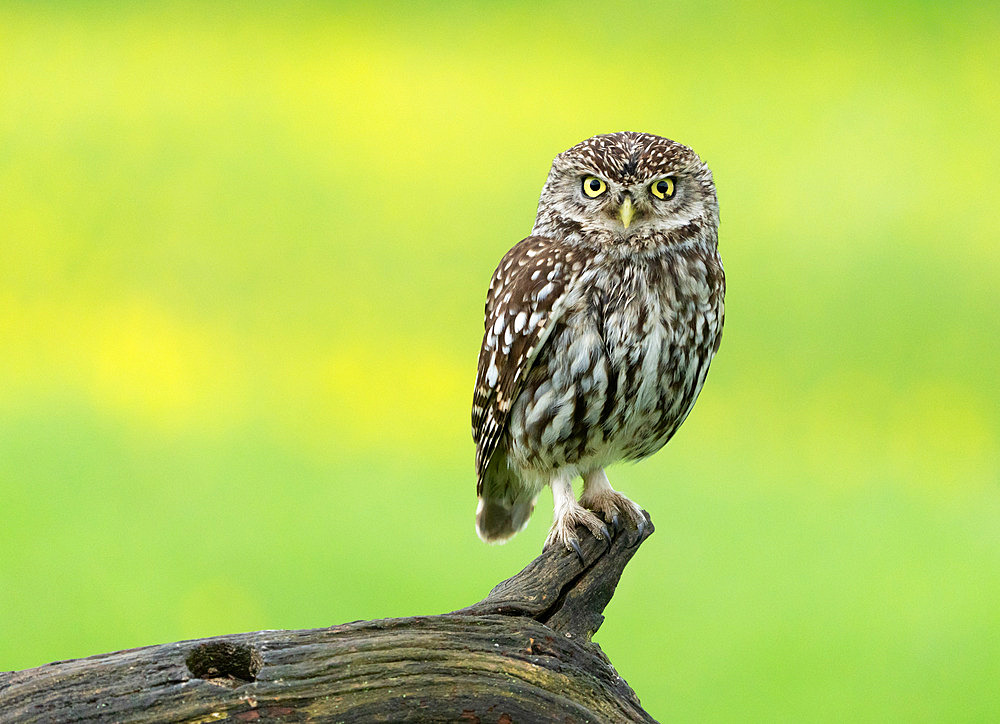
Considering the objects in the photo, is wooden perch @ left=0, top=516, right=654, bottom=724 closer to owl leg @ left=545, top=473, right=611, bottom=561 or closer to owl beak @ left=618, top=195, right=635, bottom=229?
owl leg @ left=545, top=473, right=611, bottom=561

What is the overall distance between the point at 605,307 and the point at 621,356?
0.39 ft

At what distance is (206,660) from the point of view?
180 centimetres

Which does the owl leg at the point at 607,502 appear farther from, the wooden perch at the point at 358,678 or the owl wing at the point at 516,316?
the wooden perch at the point at 358,678

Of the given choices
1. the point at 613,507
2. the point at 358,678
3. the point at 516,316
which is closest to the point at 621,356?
the point at 516,316

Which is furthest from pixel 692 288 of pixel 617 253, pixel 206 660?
pixel 206 660

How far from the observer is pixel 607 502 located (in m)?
2.69

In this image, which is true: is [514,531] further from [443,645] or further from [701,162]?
[701,162]

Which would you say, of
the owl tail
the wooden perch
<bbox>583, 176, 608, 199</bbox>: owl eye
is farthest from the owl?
the wooden perch

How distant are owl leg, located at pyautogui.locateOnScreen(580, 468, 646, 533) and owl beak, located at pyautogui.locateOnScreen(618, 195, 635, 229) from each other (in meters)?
0.78

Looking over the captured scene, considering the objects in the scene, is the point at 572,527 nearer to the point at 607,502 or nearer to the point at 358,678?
the point at 607,502

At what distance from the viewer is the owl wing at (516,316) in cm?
237

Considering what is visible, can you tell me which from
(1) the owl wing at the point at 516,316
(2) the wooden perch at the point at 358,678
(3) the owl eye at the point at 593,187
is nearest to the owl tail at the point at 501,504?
(1) the owl wing at the point at 516,316

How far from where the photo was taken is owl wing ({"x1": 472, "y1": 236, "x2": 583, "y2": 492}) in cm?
237

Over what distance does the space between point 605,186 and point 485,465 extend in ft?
2.60
